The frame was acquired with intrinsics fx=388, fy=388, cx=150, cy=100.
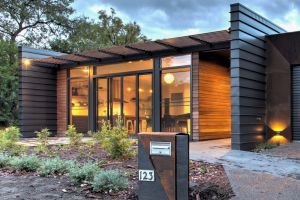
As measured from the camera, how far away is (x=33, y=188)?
4.74 metres

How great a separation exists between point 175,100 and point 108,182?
24.1ft

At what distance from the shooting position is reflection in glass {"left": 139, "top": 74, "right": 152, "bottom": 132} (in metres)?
12.4

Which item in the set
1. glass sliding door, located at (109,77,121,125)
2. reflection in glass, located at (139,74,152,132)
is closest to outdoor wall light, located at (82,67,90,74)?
glass sliding door, located at (109,77,121,125)

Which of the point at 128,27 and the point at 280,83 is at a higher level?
the point at 128,27

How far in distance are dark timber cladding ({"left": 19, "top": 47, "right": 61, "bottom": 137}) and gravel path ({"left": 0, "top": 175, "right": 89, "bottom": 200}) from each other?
9196 millimetres

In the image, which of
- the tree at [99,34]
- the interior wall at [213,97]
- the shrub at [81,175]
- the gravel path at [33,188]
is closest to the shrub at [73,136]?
the gravel path at [33,188]

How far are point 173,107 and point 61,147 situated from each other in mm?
3998

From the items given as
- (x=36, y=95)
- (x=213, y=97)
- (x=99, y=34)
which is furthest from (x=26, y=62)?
(x=99, y=34)

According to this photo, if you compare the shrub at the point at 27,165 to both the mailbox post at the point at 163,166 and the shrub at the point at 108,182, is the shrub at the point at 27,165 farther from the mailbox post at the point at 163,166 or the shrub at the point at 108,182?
the mailbox post at the point at 163,166

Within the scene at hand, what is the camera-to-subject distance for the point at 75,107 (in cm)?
1465

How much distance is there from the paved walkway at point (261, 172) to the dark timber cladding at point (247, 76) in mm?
716

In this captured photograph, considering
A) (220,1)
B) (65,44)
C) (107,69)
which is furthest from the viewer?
(65,44)

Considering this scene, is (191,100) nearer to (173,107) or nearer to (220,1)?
(173,107)

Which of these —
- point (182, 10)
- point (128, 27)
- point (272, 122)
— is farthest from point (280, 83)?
point (128, 27)
